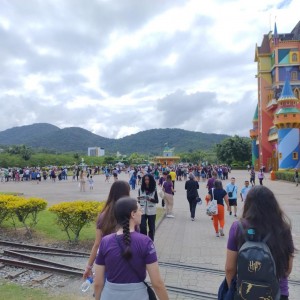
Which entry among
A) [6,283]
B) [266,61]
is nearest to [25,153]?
[266,61]

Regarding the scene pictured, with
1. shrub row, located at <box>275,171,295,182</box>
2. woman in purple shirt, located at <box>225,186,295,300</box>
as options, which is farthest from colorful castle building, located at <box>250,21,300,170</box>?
woman in purple shirt, located at <box>225,186,295,300</box>

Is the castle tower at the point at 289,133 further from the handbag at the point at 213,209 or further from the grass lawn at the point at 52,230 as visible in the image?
the handbag at the point at 213,209

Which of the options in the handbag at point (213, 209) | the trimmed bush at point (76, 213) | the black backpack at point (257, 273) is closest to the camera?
the black backpack at point (257, 273)

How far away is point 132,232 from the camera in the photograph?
109 inches

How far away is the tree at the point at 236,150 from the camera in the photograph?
6353cm

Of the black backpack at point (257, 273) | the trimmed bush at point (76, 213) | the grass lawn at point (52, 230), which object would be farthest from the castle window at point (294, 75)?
the black backpack at point (257, 273)

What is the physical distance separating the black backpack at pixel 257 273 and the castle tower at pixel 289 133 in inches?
1417

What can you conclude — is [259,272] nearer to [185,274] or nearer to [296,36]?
[185,274]

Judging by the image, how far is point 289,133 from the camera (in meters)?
36.8

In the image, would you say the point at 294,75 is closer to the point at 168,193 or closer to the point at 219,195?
the point at 168,193

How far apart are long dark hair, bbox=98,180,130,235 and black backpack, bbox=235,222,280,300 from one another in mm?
1492

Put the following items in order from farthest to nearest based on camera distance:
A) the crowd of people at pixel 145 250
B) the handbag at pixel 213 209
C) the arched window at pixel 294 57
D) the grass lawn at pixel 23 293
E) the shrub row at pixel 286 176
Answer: the arched window at pixel 294 57 < the shrub row at pixel 286 176 < the handbag at pixel 213 209 < the grass lawn at pixel 23 293 < the crowd of people at pixel 145 250

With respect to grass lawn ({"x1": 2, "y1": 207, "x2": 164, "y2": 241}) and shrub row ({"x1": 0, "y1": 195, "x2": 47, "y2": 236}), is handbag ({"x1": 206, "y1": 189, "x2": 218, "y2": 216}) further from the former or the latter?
shrub row ({"x1": 0, "y1": 195, "x2": 47, "y2": 236})

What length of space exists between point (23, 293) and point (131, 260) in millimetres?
3607
